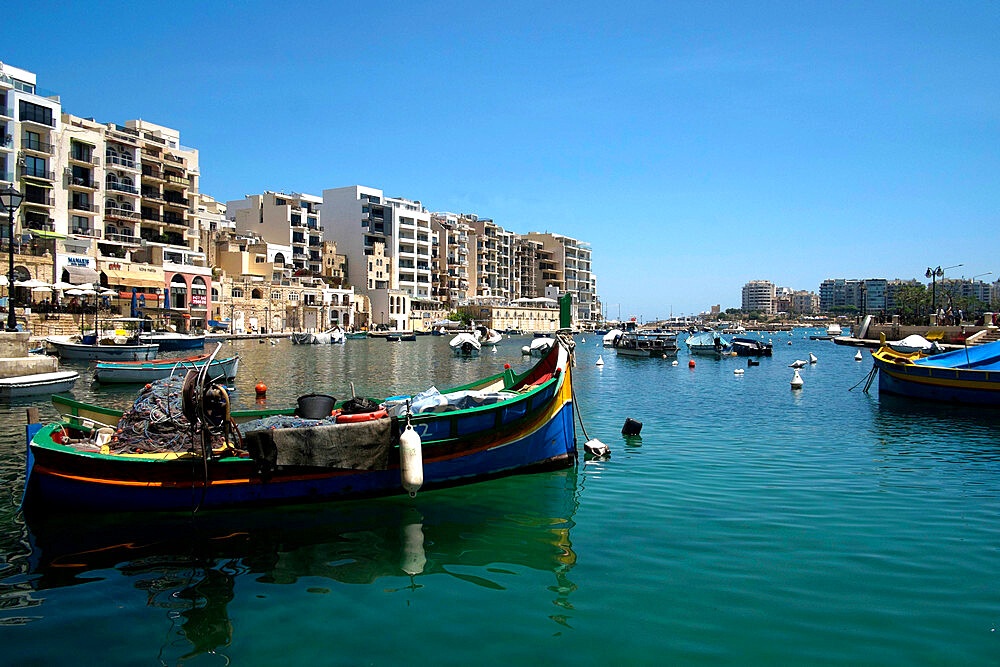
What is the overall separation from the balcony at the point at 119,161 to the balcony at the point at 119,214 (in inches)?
165

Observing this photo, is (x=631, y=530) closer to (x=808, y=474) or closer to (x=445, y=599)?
(x=445, y=599)

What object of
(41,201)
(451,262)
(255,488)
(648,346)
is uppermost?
(451,262)

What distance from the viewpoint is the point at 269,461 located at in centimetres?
1000

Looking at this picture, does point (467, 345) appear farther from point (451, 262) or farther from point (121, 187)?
point (451, 262)

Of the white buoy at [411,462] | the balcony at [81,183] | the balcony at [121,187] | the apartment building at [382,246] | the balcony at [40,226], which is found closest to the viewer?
the white buoy at [411,462]

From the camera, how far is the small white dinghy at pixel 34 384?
21859 millimetres

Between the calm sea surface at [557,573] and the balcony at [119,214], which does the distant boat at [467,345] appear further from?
the calm sea surface at [557,573]

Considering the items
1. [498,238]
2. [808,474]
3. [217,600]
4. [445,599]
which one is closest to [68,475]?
[217,600]

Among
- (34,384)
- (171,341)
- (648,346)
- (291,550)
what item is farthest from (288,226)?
(291,550)

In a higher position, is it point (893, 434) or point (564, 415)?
point (564, 415)

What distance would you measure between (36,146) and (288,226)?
38.7 meters

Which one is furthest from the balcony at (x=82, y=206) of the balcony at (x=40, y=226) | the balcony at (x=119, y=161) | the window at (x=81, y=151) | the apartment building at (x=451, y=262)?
the apartment building at (x=451, y=262)

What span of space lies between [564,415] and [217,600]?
788 cm

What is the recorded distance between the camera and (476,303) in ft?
371
